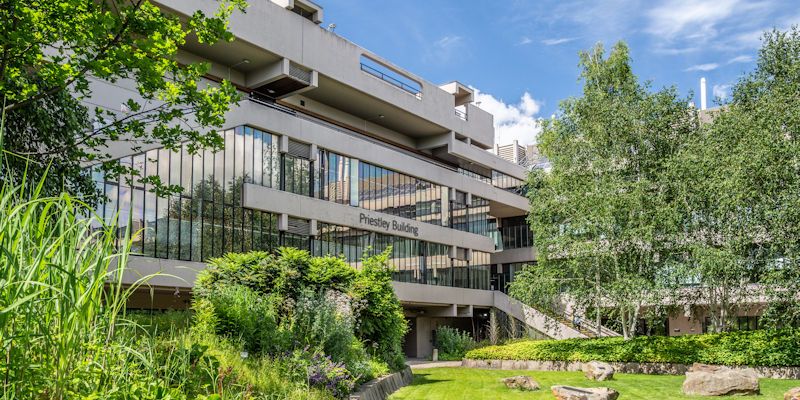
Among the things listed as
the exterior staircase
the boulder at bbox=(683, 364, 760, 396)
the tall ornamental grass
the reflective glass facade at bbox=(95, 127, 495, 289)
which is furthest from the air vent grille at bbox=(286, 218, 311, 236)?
the tall ornamental grass

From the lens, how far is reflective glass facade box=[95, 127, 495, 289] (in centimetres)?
2514

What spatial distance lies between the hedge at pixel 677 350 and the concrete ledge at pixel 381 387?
10150 millimetres

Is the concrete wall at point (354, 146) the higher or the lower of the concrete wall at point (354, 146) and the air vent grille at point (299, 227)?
the higher

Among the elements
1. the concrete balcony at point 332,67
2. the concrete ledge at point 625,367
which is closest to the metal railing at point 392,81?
the concrete balcony at point 332,67

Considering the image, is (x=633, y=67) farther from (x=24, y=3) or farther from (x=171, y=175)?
(x=24, y=3)

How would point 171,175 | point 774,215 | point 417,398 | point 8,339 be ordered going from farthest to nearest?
point 171,175 → point 774,215 → point 417,398 → point 8,339

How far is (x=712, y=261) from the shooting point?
2448 cm

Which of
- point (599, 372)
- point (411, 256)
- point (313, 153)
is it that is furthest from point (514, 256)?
point (599, 372)

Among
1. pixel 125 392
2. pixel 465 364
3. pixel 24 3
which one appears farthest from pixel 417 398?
pixel 465 364

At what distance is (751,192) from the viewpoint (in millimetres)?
24000

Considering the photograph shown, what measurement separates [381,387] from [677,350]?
14.5m

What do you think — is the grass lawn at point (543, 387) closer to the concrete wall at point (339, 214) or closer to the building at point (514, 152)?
the concrete wall at point (339, 214)

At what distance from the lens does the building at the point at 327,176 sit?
86.1ft

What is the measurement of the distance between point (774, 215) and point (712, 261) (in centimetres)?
249
